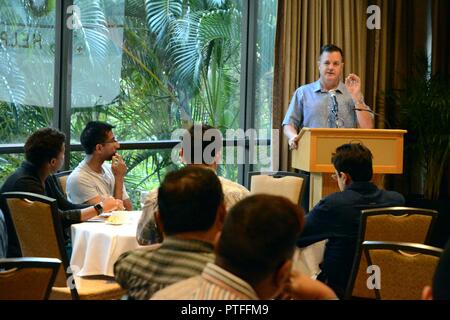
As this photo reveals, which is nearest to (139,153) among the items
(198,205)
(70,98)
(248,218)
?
(70,98)

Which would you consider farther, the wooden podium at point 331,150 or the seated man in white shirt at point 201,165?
the wooden podium at point 331,150

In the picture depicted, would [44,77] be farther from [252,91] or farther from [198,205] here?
[198,205]

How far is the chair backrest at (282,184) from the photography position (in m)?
5.92

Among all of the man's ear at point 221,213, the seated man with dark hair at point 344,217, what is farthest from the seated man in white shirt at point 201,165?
the man's ear at point 221,213

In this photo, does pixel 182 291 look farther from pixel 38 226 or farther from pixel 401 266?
pixel 38 226

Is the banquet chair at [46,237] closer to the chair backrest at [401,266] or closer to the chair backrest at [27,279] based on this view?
the chair backrest at [27,279]

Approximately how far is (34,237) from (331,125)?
3.27 meters

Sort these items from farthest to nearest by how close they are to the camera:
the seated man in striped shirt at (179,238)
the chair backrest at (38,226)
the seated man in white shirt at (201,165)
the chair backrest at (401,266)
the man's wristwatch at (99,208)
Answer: the man's wristwatch at (99,208) < the chair backrest at (38,226) < the seated man in white shirt at (201,165) < the chair backrest at (401,266) < the seated man in striped shirt at (179,238)

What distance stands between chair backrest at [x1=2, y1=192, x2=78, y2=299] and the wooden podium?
222 centimetres

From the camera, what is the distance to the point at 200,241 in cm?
235

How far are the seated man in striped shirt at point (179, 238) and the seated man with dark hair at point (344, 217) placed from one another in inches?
69.7

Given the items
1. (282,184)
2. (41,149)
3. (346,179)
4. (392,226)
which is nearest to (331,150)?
(282,184)

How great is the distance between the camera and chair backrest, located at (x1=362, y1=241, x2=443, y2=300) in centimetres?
335

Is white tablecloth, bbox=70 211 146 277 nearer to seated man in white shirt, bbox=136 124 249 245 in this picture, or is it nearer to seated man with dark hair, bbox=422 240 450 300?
seated man in white shirt, bbox=136 124 249 245
